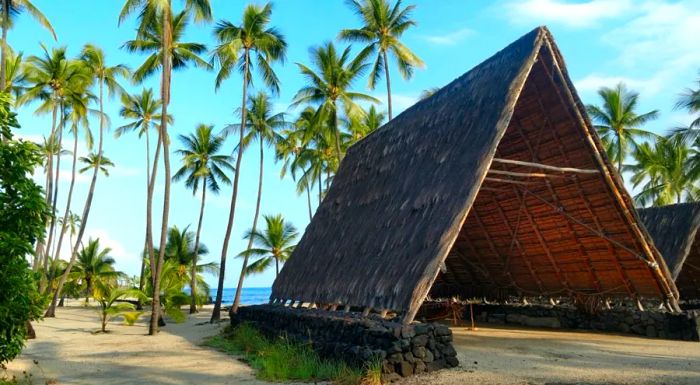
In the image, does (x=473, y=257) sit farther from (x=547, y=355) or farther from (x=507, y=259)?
(x=547, y=355)

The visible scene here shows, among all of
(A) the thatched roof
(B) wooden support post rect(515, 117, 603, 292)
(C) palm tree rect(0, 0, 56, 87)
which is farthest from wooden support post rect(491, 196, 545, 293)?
(C) palm tree rect(0, 0, 56, 87)

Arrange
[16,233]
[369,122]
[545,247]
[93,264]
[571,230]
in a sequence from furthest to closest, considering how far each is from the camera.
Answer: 1. [93,264]
2. [369,122]
3. [545,247]
4. [571,230]
5. [16,233]

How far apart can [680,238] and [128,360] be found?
1466 cm

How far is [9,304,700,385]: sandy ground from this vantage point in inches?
292

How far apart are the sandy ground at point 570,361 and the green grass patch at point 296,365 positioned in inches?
25.7

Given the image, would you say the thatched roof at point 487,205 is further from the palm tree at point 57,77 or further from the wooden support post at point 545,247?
the palm tree at point 57,77

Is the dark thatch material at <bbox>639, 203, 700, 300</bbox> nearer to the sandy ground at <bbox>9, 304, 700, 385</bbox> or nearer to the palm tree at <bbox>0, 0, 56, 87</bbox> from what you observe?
the sandy ground at <bbox>9, 304, 700, 385</bbox>

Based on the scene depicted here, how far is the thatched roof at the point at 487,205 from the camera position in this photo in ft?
29.2

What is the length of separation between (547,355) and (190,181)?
88.0 ft

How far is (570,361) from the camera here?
28.8 ft

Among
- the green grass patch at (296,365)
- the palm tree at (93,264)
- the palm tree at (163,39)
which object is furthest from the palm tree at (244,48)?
the palm tree at (93,264)

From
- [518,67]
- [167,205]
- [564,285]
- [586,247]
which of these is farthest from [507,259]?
[167,205]

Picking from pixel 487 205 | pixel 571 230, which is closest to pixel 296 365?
pixel 571 230

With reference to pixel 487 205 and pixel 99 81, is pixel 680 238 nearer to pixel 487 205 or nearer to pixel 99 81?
pixel 487 205
